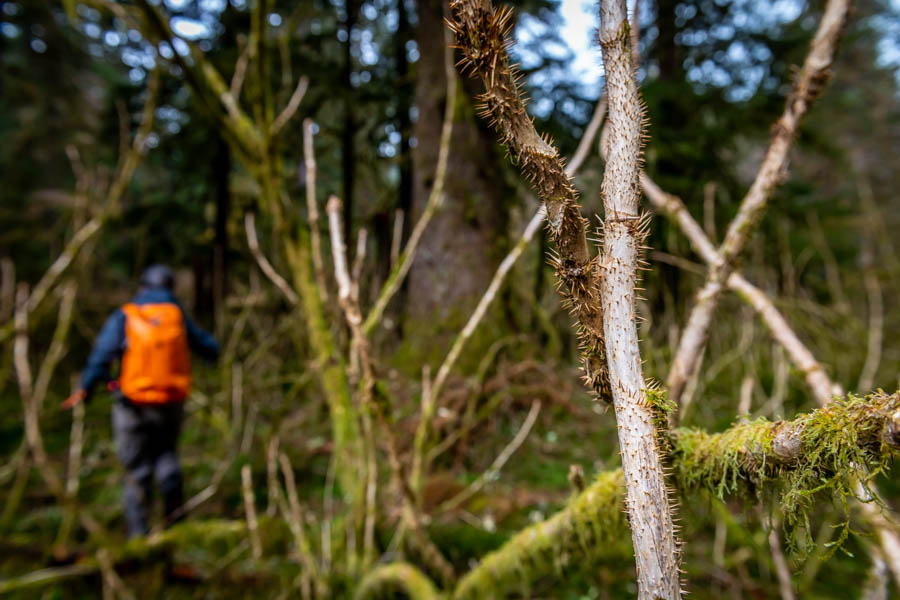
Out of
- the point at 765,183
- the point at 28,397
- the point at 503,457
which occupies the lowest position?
the point at 503,457

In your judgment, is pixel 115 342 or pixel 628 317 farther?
pixel 115 342

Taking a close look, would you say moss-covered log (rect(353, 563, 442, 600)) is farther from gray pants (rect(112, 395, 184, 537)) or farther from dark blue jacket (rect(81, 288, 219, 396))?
dark blue jacket (rect(81, 288, 219, 396))

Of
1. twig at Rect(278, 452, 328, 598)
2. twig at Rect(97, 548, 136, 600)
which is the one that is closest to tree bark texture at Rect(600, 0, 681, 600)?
twig at Rect(278, 452, 328, 598)

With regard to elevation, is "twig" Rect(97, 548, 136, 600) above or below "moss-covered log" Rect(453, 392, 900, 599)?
below

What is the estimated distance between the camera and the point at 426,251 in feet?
17.3

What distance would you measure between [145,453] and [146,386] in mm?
561

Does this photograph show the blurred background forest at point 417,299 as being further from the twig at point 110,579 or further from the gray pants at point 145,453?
the gray pants at point 145,453

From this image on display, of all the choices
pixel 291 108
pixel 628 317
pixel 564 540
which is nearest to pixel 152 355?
pixel 291 108

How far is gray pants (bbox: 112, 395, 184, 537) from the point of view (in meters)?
3.76

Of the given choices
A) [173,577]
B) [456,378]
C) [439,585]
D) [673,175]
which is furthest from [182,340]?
[673,175]

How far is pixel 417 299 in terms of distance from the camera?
5223mm

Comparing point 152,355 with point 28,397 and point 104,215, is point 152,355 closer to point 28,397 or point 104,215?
point 28,397

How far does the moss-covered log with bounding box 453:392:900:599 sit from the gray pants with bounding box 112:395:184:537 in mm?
3504

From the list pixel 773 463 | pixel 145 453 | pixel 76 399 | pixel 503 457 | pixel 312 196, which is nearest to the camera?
pixel 773 463
